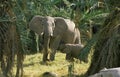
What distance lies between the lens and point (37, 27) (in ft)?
42.6

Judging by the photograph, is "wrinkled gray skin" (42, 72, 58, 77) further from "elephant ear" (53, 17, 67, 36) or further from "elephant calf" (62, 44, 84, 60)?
"elephant ear" (53, 17, 67, 36)

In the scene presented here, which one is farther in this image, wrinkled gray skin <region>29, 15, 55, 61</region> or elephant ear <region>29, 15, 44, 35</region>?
elephant ear <region>29, 15, 44, 35</region>

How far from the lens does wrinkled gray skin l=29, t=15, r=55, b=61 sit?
1256 cm

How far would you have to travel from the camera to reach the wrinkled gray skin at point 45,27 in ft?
41.2

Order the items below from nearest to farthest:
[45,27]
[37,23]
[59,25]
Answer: [45,27] → [37,23] → [59,25]

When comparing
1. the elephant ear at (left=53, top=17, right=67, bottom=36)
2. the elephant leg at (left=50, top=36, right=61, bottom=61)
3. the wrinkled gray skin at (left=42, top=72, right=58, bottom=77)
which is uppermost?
the elephant ear at (left=53, top=17, right=67, bottom=36)

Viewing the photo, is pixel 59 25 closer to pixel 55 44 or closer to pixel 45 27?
pixel 55 44

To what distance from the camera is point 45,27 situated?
12625mm

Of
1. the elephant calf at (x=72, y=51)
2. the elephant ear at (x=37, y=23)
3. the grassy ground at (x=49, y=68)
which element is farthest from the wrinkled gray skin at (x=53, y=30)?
the grassy ground at (x=49, y=68)

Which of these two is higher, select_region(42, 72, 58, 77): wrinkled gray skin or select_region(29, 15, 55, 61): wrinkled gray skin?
select_region(29, 15, 55, 61): wrinkled gray skin

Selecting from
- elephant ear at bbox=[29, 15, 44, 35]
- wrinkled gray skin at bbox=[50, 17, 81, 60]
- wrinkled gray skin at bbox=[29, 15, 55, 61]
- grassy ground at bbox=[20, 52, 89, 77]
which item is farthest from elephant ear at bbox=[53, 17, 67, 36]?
grassy ground at bbox=[20, 52, 89, 77]

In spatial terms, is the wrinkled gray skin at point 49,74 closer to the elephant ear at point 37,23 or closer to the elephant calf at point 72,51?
the elephant calf at point 72,51

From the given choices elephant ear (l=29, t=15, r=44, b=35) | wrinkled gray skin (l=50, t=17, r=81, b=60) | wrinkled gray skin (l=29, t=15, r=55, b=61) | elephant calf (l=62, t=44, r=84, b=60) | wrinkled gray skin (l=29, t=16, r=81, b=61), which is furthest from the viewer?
wrinkled gray skin (l=50, t=17, r=81, b=60)

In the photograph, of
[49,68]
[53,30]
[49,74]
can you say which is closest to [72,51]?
[53,30]
